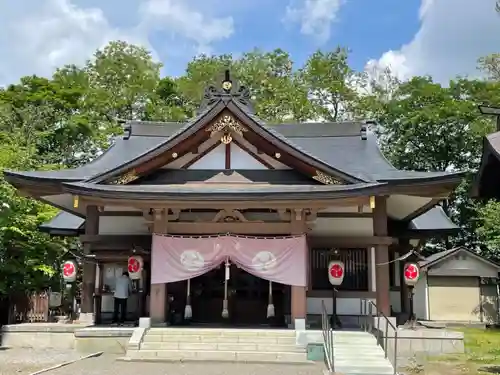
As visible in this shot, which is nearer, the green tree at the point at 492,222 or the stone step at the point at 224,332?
the stone step at the point at 224,332

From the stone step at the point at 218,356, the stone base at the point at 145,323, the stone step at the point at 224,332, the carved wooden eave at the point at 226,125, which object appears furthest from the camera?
the carved wooden eave at the point at 226,125

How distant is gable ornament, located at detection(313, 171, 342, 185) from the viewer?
13.9 m

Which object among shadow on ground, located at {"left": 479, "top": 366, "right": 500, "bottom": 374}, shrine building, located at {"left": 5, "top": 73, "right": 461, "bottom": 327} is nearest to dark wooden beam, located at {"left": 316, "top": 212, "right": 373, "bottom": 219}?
shrine building, located at {"left": 5, "top": 73, "right": 461, "bottom": 327}

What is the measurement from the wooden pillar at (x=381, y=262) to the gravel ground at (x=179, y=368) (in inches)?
117

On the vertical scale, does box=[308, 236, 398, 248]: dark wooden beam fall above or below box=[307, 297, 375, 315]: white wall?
above

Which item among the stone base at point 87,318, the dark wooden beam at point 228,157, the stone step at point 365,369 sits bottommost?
the stone step at point 365,369

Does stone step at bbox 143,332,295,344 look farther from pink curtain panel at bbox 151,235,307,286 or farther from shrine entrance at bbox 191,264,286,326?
shrine entrance at bbox 191,264,286,326

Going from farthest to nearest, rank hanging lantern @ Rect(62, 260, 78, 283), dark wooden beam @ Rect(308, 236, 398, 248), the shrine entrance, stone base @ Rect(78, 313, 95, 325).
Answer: the shrine entrance
stone base @ Rect(78, 313, 95, 325)
hanging lantern @ Rect(62, 260, 78, 283)
dark wooden beam @ Rect(308, 236, 398, 248)

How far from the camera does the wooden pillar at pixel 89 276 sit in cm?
1524

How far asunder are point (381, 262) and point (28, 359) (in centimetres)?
869

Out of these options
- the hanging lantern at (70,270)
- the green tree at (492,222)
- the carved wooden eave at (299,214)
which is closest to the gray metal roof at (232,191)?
the carved wooden eave at (299,214)

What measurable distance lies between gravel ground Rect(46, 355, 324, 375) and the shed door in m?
17.8

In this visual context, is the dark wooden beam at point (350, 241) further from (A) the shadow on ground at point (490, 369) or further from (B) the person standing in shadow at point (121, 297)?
(B) the person standing in shadow at point (121, 297)

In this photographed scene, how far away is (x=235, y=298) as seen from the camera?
15.6 m
